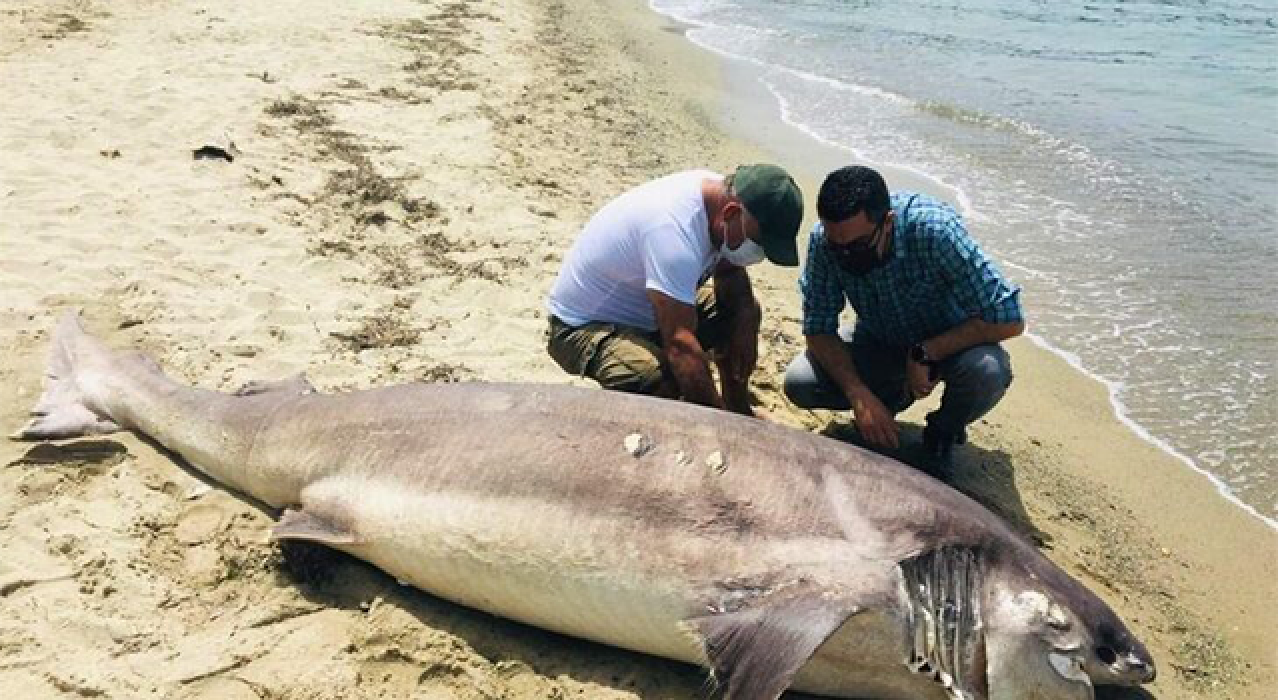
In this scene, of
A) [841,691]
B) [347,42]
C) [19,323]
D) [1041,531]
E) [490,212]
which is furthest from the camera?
[347,42]

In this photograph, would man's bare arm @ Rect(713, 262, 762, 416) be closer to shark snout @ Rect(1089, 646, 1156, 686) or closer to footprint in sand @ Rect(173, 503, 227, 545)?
shark snout @ Rect(1089, 646, 1156, 686)

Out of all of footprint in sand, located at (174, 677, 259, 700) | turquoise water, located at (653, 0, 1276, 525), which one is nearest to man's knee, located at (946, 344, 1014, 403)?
turquoise water, located at (653, 0, 1276, 525)

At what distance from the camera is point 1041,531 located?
514 centimetres

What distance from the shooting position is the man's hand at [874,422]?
504 cm

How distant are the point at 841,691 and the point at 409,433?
2.05 metres

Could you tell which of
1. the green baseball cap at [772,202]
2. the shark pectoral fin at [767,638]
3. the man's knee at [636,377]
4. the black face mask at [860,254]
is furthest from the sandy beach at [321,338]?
the green baseball cap at [772,202]

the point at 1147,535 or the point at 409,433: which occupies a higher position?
the point at 409,433

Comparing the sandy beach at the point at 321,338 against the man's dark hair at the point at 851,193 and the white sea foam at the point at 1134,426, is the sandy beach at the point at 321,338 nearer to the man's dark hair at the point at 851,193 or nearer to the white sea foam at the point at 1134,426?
the white sea foam at the point at 1134,426

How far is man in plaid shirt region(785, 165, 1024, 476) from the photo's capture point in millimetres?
4871

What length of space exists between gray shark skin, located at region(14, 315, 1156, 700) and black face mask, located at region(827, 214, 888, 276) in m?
1.18

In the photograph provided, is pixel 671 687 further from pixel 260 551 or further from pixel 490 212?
pixel 490 212

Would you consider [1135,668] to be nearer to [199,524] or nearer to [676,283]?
[676,283]

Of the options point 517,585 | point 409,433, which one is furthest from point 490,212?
point 517,585

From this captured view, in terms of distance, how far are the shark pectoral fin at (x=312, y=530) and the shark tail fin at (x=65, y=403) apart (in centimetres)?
135
